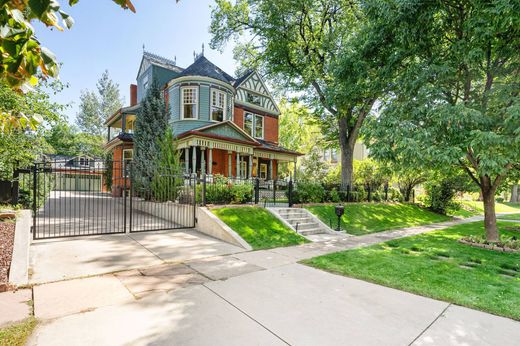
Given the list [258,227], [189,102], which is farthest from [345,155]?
[189,102]

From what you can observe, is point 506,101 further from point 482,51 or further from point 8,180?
point 8,180

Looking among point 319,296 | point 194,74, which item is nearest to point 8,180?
point 319,296

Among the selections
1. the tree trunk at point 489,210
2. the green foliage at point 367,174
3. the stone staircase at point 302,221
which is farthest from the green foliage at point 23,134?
the green foliage at point 367,174

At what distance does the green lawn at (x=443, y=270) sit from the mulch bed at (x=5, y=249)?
5397 millimetres

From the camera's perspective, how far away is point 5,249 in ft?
17.4

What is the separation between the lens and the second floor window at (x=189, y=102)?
55.1 ft

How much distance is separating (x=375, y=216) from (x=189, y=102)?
499 inches

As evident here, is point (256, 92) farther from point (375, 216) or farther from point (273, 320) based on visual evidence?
point (273, 320)

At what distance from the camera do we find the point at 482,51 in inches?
272

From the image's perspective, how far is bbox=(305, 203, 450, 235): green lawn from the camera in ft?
36.5

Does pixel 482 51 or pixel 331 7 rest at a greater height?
pixel 331 7

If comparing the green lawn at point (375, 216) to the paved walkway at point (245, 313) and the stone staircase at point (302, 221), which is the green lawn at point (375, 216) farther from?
the paved walkway at point (245, 313)

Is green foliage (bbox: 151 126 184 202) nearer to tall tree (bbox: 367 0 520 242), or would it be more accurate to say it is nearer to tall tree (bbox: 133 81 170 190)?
tall tree (bbox: 133 81 170 190)

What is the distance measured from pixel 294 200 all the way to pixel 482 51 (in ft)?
25.9
